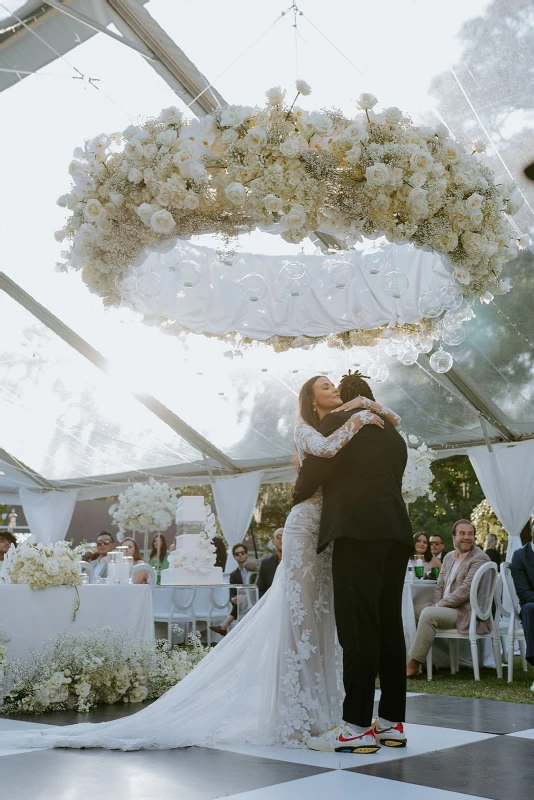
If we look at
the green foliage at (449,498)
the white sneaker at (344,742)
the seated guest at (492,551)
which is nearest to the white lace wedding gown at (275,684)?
the white sneaker at (344,742)

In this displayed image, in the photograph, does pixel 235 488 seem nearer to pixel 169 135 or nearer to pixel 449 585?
pixel 449 585

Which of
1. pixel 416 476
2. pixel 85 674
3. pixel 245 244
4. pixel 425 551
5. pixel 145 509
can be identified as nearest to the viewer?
pixel 85 674

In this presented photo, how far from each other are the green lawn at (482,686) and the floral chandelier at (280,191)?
304cm

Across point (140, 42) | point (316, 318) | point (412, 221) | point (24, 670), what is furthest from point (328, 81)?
point (24, 670)

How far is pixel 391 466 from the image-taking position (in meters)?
3.98

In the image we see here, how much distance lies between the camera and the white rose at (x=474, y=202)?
3596 millimetres

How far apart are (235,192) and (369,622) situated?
6.11 feet

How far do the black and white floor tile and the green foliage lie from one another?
53.8 ft

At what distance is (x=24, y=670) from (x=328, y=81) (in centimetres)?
506

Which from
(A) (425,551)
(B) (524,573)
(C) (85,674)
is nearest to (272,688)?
(C) (85,674)

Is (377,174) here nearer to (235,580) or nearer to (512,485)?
(235,580)

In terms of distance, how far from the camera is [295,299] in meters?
4.85

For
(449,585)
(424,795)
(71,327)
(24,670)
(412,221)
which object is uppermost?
(71,327)

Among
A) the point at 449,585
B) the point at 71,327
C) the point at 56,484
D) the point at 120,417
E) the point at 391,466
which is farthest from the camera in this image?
the point at 56,484
